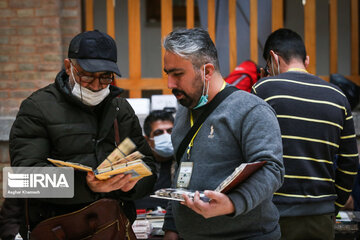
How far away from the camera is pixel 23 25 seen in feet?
17.1

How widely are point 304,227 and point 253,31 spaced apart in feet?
10.9

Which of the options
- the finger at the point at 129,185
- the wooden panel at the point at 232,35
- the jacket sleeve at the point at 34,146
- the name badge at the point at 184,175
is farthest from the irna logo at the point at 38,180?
the wooden panel at the point at 232,35

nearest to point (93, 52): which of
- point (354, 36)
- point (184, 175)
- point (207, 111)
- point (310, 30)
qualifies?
point (207, 111)

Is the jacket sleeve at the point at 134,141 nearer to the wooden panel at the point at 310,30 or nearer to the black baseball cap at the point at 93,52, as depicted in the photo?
the black baseball cap at the point at 93,52

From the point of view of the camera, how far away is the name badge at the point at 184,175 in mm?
2105

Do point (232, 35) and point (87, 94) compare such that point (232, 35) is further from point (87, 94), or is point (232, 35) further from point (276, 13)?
point (87, 94)

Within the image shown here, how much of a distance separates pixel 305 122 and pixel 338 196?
56cm

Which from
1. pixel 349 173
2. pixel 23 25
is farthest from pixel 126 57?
pixel 349 173

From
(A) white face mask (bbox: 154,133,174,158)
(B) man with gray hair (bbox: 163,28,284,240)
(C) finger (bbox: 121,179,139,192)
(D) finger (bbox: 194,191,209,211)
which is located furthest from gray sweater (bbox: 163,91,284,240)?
(A) white face mask (bbox: 154,133,174,158)

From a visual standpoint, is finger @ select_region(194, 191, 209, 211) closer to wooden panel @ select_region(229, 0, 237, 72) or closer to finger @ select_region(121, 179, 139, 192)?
finger @ select_region(121, 179, 139, 192)

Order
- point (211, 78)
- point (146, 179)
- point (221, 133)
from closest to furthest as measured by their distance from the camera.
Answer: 1. point (221, 133)
2. point (211, 78)
3. point (146, 179)

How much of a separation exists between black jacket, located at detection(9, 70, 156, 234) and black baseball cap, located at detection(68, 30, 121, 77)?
0.16 metres

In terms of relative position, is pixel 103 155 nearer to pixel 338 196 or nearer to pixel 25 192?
pixel 25 192

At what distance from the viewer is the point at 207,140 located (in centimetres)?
208
